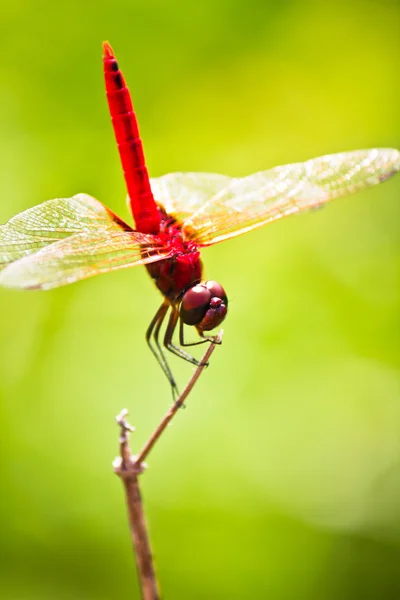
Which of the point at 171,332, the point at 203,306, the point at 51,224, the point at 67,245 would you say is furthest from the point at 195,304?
the point at 51,224

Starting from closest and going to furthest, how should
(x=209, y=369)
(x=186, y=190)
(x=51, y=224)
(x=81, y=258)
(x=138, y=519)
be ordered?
(x=138, y=519) < (x=81, y=258) < (x=51, y=224) < (x=186, y=190) < (x=209, y=369)

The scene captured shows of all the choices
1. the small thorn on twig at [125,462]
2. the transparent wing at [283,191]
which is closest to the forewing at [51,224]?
the transparent wing at [283,191]

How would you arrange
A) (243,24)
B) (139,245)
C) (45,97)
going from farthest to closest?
1. (243,24)
2. (45,97)
3. (139,245)

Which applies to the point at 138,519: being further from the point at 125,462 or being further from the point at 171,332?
the point at 171,332

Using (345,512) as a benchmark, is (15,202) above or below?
above

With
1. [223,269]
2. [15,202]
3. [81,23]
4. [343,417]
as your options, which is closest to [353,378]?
[343,417]

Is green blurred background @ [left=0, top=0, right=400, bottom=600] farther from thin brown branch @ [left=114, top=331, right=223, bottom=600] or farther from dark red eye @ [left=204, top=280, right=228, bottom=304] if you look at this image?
thin brown branch @ [left=114, top=331, right=223, bottom=600]

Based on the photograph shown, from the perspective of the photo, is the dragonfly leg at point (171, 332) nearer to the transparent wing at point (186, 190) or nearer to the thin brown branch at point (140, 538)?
the transparent wing at point (186, 190)

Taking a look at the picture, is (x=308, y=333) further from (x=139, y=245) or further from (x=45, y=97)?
(x=45, y=97)
